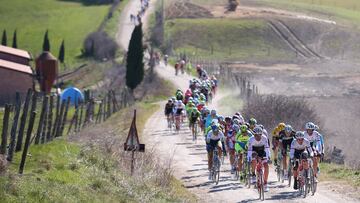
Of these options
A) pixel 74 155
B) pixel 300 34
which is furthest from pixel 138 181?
pixel 300 34

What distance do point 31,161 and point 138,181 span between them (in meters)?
2.54

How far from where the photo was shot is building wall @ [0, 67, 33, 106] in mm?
70131

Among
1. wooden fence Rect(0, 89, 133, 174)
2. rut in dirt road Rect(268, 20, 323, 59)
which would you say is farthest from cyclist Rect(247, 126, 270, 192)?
rut in dirt road Rect(268, 20, 323, 59)

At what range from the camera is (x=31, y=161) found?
21000 mm

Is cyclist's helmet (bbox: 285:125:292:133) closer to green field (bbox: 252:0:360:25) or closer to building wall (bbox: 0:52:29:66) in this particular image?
building wall (bbox: 0:52:29:66)

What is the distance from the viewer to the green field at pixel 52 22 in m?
113

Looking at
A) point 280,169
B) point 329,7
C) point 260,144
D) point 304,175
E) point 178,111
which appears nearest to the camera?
point 304,175

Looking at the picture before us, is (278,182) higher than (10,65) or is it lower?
lower

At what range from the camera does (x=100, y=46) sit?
336ft

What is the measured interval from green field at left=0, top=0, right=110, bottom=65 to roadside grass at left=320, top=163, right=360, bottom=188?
75.2 m

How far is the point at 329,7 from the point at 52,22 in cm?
3792

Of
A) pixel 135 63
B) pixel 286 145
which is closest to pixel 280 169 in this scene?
pixel 286 145

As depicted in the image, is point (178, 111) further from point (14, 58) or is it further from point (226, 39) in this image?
point (226, 39)

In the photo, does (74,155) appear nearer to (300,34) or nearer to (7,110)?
(7,110)
